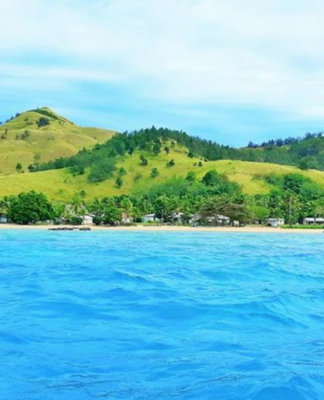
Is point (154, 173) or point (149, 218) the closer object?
point (149, 218)

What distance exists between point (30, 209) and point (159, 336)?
98.3 m

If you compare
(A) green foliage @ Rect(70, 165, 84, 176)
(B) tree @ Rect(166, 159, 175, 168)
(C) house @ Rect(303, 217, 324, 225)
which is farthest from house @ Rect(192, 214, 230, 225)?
(A) green foliage @ Rect(70, 165, 84, 176)

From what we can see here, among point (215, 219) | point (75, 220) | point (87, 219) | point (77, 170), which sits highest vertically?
point (77, 170)

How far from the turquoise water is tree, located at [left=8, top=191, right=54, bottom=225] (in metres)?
83.2

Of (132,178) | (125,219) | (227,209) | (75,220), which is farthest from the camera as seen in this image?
(132,178)

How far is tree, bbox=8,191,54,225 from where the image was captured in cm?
11006

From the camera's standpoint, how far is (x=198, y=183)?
163 meters

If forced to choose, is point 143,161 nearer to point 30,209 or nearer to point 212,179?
point 212,179

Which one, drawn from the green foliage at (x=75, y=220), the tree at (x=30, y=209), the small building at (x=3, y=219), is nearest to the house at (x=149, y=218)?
the green foliage at (x=75, y=220)

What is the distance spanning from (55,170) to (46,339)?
577 ft

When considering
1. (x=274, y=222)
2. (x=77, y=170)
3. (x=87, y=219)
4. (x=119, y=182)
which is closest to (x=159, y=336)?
(x=87, y=219)

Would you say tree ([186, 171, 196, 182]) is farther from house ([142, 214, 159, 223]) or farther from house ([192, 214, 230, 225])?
house ([192, 214, 230, 225])

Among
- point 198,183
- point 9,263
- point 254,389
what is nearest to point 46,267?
point 9,263

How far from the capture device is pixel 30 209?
361 ft
